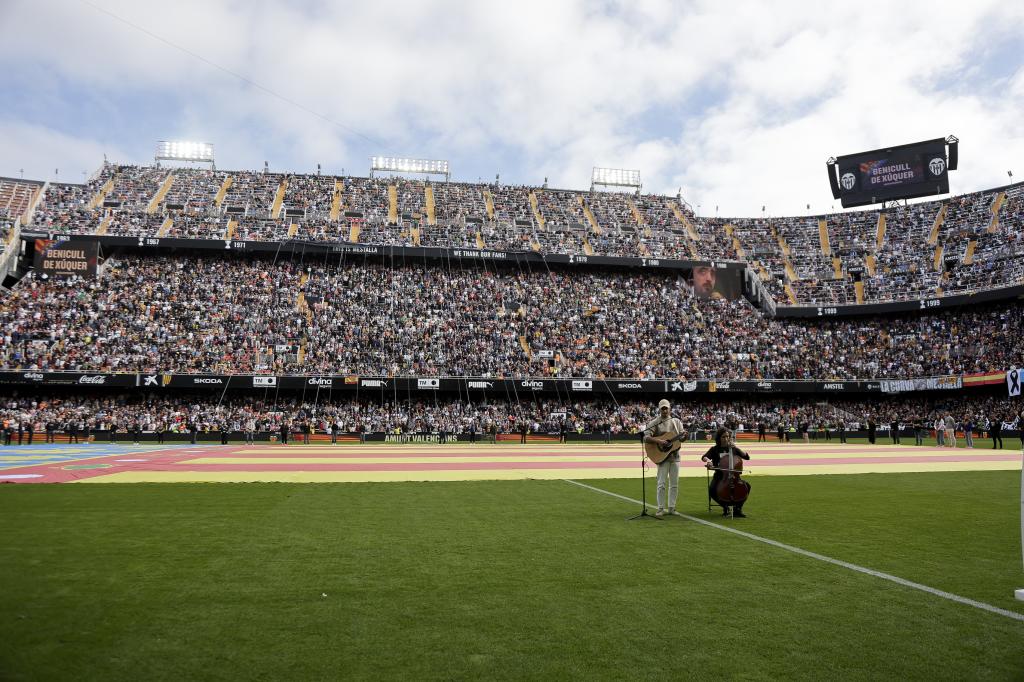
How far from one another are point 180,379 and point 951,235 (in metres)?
65.2

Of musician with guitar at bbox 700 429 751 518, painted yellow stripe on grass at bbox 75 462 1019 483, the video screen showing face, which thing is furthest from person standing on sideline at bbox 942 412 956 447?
musician with guitar at bbox 700 429 751 518

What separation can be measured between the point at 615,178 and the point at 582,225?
16.0 metres

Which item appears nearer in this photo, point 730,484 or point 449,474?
point 730,484

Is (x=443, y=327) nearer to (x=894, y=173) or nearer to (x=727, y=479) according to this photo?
(x=727, y=479)

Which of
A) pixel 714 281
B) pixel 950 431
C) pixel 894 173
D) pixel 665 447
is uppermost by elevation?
pixel 894 173

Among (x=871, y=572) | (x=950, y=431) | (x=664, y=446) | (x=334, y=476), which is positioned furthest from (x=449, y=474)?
(x=950, y=431)

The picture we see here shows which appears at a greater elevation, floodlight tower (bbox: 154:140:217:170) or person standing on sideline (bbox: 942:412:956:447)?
floodlight tower (bbox: 154:140:217:170)

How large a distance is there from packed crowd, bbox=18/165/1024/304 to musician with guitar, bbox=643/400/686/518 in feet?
158

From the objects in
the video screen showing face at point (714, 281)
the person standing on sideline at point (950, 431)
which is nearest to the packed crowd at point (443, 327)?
the video screen showing face at point (714, 281)

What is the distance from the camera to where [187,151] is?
68.1 m

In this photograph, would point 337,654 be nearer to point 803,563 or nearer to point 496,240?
point 803,563

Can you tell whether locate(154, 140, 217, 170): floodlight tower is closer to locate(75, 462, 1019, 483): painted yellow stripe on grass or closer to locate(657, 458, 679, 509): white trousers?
locate(75, 462, 1019, 483): painted yellow stripe on grass

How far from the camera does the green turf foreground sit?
14.0 ft

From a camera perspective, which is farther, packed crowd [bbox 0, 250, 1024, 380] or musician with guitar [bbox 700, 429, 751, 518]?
packed crowd [bbox 0, 250, 1024, 380]
